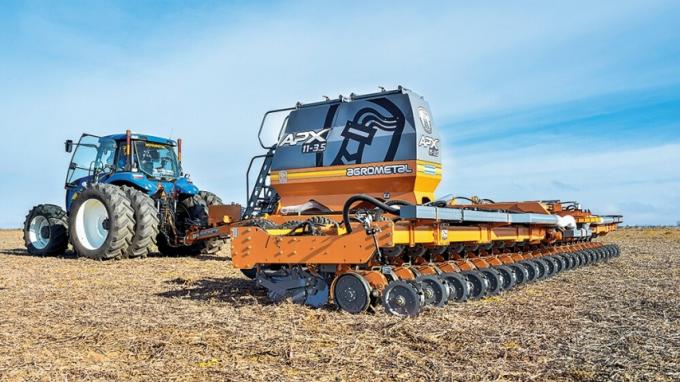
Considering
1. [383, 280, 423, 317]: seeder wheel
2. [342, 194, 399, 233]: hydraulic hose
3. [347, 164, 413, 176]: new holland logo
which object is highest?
[347, 164, 413, 176]: new holland logo

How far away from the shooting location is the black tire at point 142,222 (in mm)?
11312

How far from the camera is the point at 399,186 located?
24.1ft

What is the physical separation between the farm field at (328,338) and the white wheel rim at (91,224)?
4997mm

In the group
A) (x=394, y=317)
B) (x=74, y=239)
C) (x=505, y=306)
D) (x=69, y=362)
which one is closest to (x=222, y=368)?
(x=69, y=362)

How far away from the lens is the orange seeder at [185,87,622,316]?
18.1 feet

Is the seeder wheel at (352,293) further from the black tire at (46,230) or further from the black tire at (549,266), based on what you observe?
the black tire at (46,230)

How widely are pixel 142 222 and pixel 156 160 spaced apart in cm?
224

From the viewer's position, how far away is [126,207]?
1128cm

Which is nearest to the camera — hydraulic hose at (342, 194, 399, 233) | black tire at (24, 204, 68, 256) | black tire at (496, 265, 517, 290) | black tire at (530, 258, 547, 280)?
hydraulic hose at (342, 194, 399, 233)

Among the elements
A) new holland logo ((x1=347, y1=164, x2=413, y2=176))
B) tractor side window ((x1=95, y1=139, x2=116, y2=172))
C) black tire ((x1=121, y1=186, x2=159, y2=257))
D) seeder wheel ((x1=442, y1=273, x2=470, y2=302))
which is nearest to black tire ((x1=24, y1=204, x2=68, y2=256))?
tractor side window ((x1=95, y1=139, x2=116, y2=172))

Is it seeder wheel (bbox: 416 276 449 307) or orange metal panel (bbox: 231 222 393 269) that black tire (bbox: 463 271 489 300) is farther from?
orange metal panel (bbox: 231 222 393 269)

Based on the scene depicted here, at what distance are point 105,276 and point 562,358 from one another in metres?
7.13

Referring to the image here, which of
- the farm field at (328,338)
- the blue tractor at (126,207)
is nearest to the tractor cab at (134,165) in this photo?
the blue tractor at (126,207)

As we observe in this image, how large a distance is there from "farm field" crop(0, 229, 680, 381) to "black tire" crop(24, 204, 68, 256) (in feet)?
21.9
